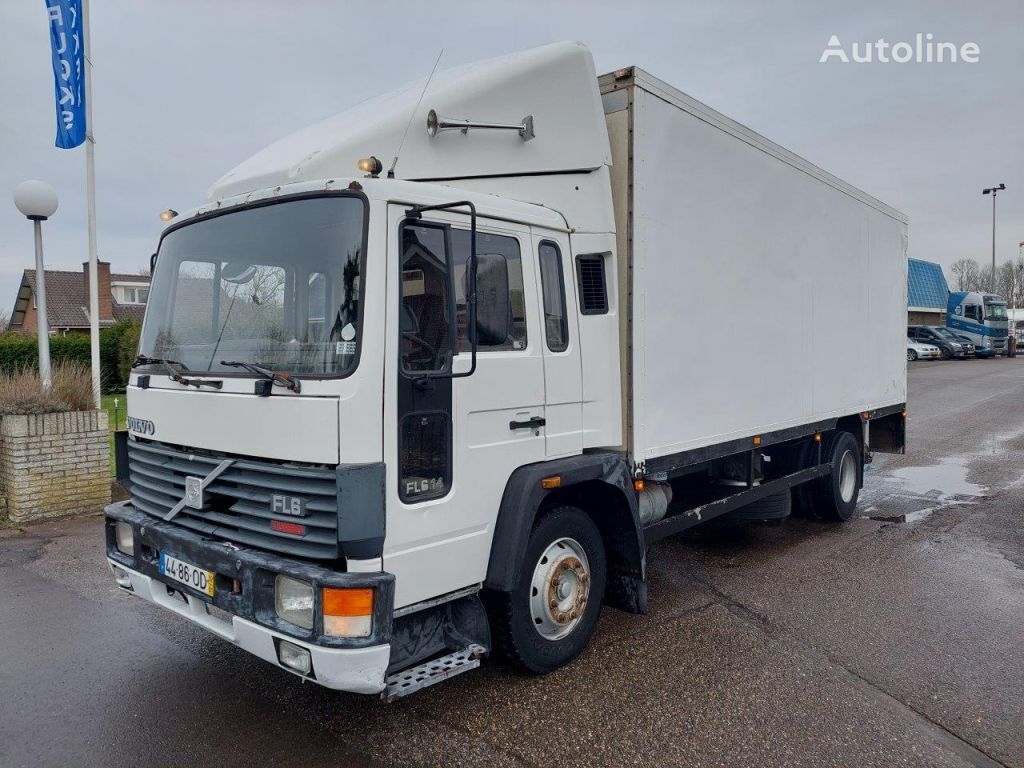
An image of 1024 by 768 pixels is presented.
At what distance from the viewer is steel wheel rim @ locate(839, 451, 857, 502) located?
7522 millimetres

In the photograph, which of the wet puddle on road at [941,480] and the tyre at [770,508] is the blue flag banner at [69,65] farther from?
the wet puddle on road at [941,480]

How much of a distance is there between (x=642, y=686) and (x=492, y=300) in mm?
2162

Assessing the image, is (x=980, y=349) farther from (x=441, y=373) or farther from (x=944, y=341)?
(x=441, y=373)

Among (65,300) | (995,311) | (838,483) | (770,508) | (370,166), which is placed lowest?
(770,508)

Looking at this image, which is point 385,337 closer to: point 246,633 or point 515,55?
point 246,633

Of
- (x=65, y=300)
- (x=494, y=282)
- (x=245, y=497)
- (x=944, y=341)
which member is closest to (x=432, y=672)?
(x=245, y=497)

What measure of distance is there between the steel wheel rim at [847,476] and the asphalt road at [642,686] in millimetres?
1246

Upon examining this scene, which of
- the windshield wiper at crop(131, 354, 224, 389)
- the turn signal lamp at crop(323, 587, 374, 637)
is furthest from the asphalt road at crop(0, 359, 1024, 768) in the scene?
the windshield wiper at crop(131, 354, 224, 389)

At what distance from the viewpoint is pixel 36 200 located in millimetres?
8117

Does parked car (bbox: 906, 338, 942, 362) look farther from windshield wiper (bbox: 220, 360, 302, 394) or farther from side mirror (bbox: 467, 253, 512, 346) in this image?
windshield wiper (bbox: 220, 360, 302, 394)

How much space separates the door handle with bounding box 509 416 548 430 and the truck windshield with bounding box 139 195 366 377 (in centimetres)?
98

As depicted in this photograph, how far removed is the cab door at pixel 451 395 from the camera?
319 centimetres

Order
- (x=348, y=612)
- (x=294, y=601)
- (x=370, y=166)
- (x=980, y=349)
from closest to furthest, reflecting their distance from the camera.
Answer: (x=348, y=612) → (x=294, y=601) → (x=370, y=166) → (x=980, y=349)

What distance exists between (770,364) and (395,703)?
3.65 m
